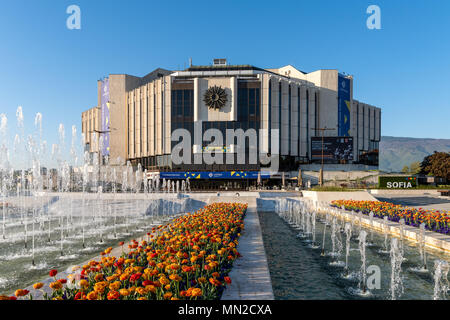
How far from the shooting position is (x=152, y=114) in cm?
5844

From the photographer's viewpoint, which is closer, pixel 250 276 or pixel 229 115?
pixel 250 276

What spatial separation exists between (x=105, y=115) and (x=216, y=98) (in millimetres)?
31881

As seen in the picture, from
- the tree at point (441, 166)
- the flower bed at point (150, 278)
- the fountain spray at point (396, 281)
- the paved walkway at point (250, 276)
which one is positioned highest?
the tree at point (441, 166)

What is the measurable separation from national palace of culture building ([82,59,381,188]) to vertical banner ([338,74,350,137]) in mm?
222

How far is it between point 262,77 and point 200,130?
15.4 metres

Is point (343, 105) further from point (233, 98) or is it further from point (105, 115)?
point (105, 115)

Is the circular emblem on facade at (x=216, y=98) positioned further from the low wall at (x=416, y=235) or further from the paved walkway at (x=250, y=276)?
the paved walkway at (x=250, y=276)

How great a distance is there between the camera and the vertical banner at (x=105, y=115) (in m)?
68.8

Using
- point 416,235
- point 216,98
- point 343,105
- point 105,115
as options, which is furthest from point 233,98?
point 416,235

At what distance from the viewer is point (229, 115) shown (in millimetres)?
53781

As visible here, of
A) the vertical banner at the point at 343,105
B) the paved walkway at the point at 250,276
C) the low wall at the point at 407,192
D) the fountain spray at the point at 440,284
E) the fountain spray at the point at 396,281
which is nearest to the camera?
A: the paved walkway at the point at 250,276

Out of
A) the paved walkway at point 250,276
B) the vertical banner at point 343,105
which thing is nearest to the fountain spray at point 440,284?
the paved walkway at point 250,276

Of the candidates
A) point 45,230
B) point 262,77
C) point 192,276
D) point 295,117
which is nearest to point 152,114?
point 262,77
